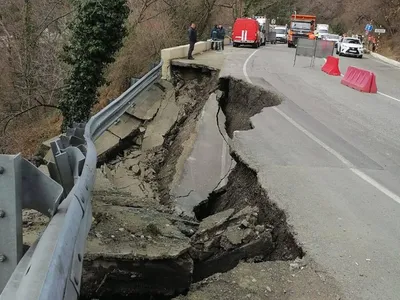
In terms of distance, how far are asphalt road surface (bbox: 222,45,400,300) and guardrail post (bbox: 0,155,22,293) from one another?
2642 mm

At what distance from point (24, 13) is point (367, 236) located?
67.8 feet

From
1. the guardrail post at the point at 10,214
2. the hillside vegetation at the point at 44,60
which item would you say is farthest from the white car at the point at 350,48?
the guardrail post at the point at 10,214

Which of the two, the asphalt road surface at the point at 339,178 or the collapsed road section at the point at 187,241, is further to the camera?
the asphalt road surface at the point at 339,178

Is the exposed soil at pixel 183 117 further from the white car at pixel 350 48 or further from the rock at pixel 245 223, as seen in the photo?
the white car at pixel 350 48

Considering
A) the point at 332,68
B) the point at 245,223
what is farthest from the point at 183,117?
the point at 332,68

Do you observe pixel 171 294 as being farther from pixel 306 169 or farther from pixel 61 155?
pixel 306 169

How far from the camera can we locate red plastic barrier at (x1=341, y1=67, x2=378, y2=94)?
54.9ft

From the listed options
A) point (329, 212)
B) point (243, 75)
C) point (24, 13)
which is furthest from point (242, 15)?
point (329, 212)

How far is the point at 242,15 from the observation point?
53438 millimetres

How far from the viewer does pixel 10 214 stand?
7.99 ft

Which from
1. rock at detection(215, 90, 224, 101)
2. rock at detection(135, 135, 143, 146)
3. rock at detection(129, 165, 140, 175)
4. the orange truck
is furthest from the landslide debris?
the orange truck

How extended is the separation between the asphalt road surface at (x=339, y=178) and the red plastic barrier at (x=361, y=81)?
9.75ft

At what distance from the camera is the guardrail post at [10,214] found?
2369 mm

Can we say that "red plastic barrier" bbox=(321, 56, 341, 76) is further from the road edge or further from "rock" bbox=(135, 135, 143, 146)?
the road edge
